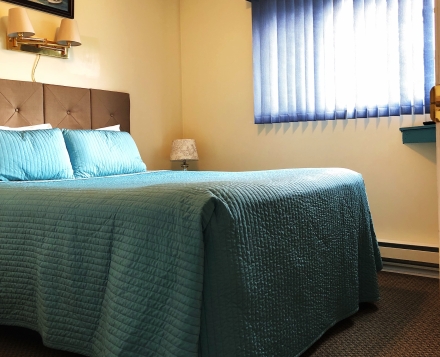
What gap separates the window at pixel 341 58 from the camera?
3.02 meters

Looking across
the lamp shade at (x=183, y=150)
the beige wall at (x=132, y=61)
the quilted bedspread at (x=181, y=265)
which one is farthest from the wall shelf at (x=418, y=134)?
the beige wall at (x=132, y=61)

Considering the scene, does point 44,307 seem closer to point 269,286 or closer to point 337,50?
point 269,286

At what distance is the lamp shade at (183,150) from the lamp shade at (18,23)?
1455 millimetres

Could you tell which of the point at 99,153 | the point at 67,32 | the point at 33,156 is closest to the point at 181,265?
the point at 33,156

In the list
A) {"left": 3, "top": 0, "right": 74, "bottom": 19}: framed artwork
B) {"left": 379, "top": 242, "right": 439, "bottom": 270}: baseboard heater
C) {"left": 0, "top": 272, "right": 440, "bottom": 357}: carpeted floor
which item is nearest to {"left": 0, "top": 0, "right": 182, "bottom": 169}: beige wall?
{"left": 3, "top": 0, "right": 74, "bottom": 19}: framed artwork

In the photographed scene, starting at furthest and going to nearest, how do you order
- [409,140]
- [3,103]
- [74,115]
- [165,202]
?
1. [74,115]
2. [409,140]
3. [3,103]
4. [165,202]

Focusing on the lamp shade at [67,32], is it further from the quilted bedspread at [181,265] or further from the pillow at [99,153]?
the quilted bedspread at [181,265]

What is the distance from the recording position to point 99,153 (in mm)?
2838

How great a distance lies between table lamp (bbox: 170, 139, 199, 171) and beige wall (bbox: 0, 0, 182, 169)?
0.76 ft

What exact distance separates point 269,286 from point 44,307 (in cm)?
84

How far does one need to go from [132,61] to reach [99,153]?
4.05 feet

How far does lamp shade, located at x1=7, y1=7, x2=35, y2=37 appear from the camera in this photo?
277cm

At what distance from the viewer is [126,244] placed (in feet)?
4.68

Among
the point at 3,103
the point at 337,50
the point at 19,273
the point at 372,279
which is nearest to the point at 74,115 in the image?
the point at 3,103
